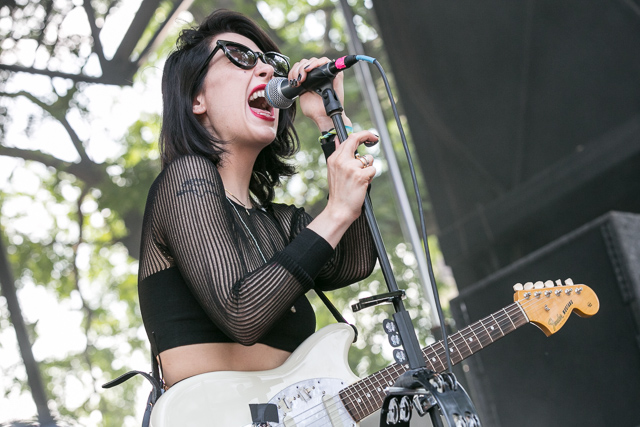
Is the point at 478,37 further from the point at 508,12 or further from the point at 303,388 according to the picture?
the point at 303,388

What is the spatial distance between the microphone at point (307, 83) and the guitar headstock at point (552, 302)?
0.74m

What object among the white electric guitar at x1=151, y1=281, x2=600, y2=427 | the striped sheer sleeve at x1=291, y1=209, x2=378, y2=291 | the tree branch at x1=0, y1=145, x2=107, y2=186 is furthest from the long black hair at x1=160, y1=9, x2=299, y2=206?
the tree branch at x1=0, y1=145, x2=107, y2=186

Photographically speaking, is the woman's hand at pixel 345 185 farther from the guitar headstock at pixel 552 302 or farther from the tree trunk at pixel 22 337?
the tree trunk at pixel 22 337

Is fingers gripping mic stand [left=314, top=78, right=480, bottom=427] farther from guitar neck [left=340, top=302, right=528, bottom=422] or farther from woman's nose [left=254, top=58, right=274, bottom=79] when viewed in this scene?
woman's nose [left=254, top=58, right=274, bottom=79]

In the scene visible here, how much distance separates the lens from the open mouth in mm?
1865

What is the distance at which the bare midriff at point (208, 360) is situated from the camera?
161 cm

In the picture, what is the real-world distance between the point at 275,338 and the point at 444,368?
45 centimetres

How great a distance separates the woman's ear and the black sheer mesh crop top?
0.31m

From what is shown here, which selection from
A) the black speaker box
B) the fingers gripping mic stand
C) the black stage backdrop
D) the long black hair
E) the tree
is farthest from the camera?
the tree

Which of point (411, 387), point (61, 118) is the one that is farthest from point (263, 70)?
point (61, 118)

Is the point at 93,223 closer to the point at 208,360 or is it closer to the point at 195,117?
the point at 195,117

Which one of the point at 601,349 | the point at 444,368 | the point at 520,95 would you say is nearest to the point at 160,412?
the point at 444,368

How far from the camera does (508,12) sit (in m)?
3.37

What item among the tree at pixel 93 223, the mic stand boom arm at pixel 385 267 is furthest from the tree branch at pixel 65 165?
the mic stand boom arm at pixel 385 267
